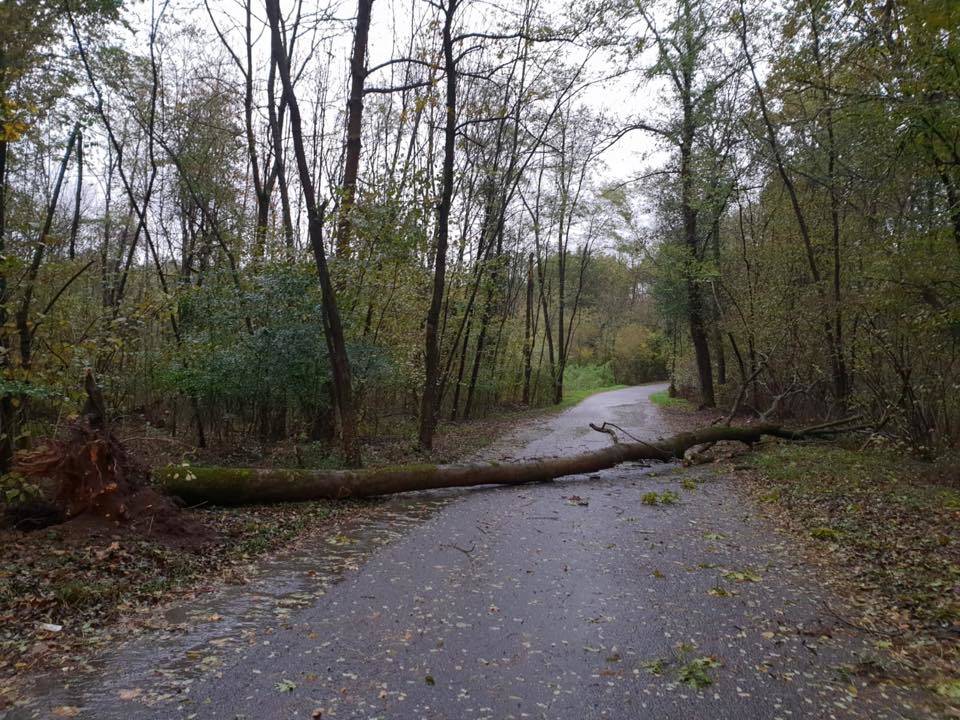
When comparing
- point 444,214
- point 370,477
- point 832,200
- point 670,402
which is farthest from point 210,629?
point 670,402

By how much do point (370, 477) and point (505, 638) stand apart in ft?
15.1

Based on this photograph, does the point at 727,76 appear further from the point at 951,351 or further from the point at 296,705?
the point at 296,705

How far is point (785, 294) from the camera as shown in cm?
1568

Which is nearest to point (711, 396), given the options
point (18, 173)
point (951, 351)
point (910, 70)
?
point (951, 351)

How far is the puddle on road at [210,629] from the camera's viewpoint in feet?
11.4

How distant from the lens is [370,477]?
28.3 ft

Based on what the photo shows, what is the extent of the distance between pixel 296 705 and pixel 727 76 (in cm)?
1660

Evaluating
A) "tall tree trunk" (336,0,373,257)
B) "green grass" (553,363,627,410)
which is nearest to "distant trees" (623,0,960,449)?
"tall tree trunk" (336,0,373,257)

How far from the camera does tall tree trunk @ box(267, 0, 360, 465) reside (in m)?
8.94

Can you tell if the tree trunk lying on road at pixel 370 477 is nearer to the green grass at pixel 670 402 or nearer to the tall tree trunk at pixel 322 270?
the tall tree trunk at pixel 322 270

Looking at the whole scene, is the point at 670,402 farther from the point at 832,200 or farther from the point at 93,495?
the point at 93,495

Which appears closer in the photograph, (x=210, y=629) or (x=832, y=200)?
(x=210, y=629)

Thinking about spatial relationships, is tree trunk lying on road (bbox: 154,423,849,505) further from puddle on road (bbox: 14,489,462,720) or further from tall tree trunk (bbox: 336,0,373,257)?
tall tree trunk (bbox: 336,0,373,257)

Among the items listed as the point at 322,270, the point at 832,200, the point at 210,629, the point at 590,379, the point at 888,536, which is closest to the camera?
the point at 210,629
